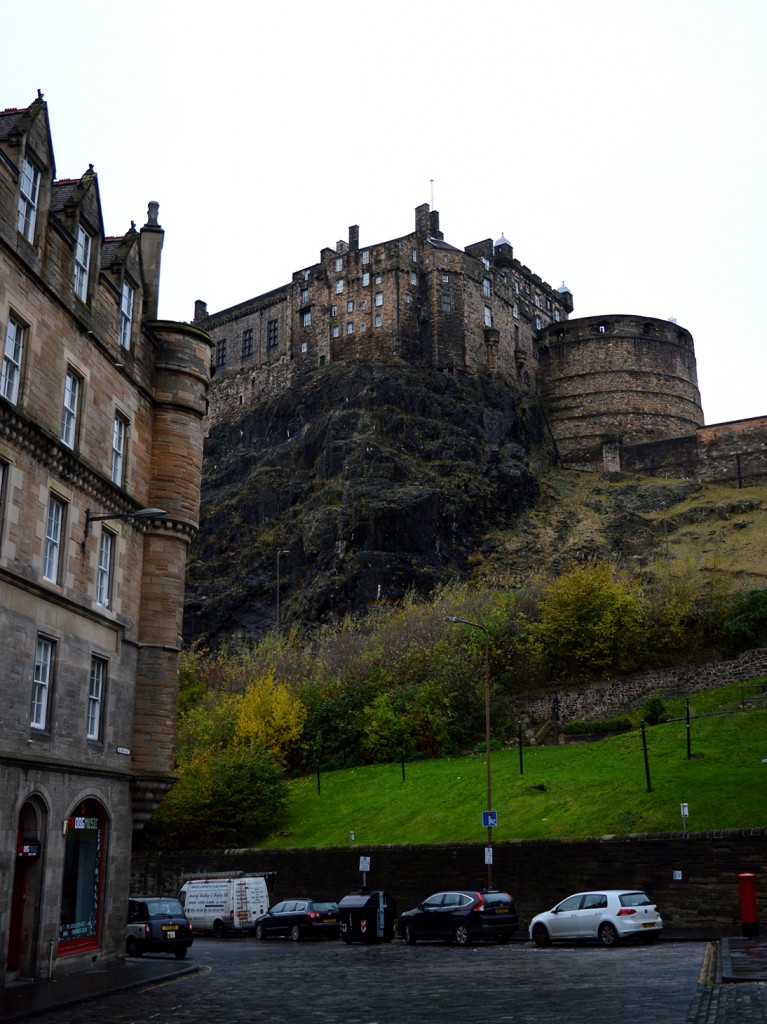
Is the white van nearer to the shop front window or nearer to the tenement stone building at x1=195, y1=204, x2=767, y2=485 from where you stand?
the shop front window

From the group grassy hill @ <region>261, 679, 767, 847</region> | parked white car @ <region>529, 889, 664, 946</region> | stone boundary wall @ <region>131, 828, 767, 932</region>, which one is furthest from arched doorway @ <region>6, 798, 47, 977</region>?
grassy hill @ <region>261, 679, 767, 847</region>

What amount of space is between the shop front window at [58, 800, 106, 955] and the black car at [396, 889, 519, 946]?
373 inches

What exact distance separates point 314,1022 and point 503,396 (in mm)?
77876

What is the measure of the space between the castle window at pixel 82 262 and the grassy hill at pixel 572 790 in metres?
20.3

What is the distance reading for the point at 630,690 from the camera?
49125mm

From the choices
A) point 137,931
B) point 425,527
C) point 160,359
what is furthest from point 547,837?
point 425,527

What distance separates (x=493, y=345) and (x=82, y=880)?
74315 millimetres

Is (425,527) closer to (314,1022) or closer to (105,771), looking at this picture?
(105,771)

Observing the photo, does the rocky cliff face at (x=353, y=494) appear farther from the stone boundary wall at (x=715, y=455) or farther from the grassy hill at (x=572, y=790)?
the grassy hill at (x=572, y=790)

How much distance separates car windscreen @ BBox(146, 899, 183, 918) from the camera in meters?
26.0

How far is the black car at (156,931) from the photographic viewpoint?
25172 millimetres

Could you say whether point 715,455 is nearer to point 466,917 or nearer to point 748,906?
point 466,917

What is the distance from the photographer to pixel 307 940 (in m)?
32.1

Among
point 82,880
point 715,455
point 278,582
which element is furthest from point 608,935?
point 715,455
